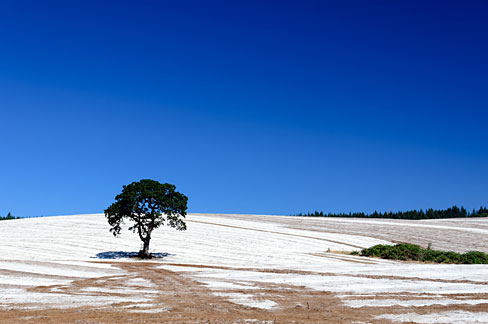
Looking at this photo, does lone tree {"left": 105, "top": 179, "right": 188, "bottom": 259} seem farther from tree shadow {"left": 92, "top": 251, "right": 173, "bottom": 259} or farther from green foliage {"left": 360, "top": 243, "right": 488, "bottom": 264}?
green foliage {"left": 360, "top": 243, "right": 488, "bottom": 264}

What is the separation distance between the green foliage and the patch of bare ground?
28.6 meters

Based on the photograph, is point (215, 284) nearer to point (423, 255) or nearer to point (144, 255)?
point (144, 255)

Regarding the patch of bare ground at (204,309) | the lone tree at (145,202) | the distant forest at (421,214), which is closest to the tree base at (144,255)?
the lone tree at (145,202)

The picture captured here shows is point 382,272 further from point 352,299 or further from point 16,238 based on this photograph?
point 16,238

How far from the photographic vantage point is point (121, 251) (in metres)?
49.5

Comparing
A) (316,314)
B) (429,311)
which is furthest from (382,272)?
(316,314)

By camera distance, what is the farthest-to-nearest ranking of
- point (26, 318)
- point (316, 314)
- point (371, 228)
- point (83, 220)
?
point (371, 228) < point (83, 220) < point (316, 314) < point (26, 318)

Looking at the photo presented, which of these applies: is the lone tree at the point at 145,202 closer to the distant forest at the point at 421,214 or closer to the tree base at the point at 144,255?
the tree base at the point at 144,255

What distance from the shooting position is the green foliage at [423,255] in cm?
4716

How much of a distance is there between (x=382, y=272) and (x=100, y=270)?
21.0 metres

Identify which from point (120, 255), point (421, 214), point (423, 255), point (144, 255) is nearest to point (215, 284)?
point (144, 255)

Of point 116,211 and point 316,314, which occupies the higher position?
point 116,211

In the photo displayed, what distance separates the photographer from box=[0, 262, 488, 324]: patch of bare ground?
50.6 feet

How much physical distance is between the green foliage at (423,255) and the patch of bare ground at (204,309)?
93.8ft
